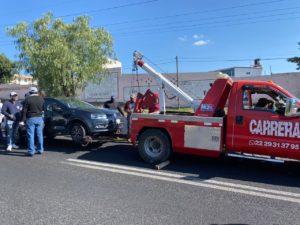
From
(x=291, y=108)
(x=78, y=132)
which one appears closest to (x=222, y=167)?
(x=291, y=108)

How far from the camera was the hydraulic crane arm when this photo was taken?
8.56m

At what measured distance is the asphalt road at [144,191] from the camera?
184 inches

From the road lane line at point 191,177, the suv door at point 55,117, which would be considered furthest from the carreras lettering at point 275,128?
the suv door at point 55,117

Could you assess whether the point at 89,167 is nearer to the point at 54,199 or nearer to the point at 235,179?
the point at 54,199

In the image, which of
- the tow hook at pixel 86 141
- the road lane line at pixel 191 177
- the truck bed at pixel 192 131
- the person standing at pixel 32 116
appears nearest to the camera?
the road lane line at pixel 191 177

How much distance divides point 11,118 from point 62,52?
32.3 feet

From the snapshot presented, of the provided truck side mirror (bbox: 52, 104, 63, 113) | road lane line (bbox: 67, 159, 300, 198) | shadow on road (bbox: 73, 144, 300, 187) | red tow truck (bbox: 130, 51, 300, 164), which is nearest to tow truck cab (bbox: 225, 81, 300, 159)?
red tow truck (bbox: 130, 51, 300, 164)

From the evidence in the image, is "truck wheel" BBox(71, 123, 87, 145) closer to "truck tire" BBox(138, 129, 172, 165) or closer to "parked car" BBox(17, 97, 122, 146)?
"parked car" BBox(17, 97, 122, 146)

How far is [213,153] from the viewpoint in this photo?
7.19 meters

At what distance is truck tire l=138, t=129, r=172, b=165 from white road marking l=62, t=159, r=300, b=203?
539mm

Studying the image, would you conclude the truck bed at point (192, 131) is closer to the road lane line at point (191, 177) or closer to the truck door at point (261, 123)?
the truck door at point (261, 123)

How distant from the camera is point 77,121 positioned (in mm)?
9852

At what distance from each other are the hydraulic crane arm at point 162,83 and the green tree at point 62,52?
34.6 ft

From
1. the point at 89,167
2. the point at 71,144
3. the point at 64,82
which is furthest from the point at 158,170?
the point at 64,82
